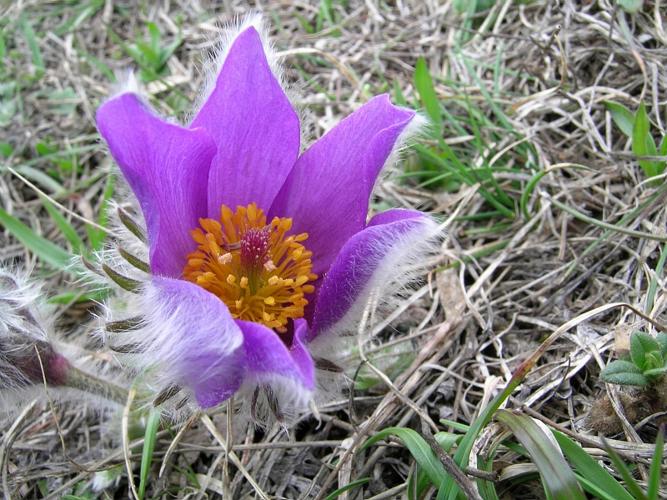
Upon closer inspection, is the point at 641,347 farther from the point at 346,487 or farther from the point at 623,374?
the point at 346,487

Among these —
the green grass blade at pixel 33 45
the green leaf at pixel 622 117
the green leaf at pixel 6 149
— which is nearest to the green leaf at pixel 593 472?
A: the green leaf at pixel 622 117

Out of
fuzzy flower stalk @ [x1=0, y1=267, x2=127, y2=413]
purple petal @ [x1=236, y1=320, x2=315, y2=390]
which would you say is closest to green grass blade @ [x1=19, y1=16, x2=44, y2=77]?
fuzzy flower stalk @ [x1=0, y1=267, x2=127, y2=413]

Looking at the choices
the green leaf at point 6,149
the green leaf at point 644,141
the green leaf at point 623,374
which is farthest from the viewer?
the green leaf at point 6,149

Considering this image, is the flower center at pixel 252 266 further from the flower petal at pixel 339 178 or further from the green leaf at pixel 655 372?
the green leaf at pixel 655 372

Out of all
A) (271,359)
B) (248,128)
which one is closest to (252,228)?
(248,128)

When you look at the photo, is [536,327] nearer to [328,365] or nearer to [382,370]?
[382,370]

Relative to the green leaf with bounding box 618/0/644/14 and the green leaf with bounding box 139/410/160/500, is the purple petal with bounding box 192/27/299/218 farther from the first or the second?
the green leaf with bounding box 618/0/644/14
